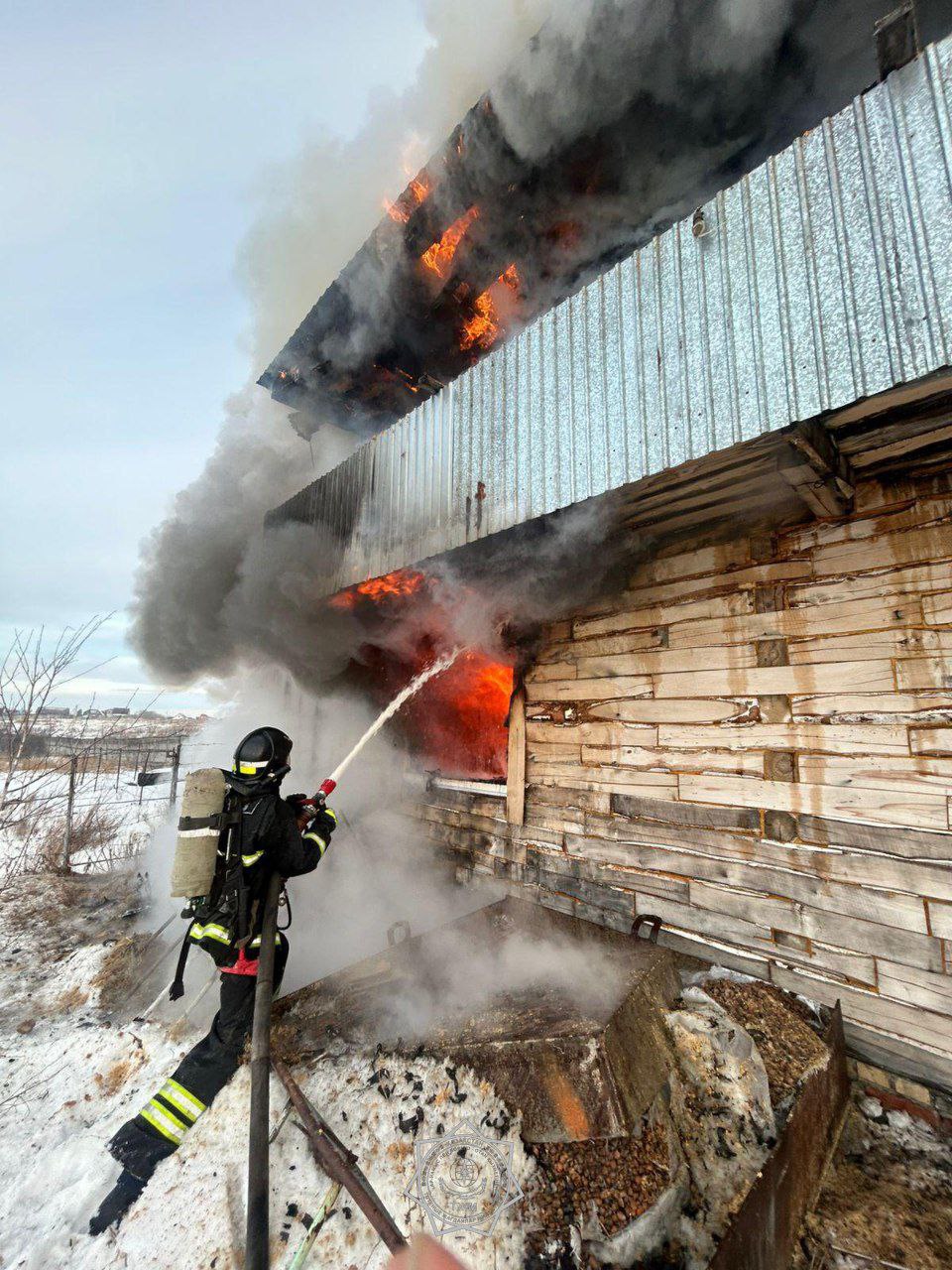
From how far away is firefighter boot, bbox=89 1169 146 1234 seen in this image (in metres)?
2.70

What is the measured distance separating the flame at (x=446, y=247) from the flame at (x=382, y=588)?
5.36 metres

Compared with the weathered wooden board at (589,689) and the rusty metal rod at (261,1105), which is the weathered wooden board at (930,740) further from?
the rusty metal rod at (261,1105)

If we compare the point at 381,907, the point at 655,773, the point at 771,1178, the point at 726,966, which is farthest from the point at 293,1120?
the point at 381,907

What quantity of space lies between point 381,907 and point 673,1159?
5.69m

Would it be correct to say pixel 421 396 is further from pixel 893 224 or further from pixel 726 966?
pixel 726 966

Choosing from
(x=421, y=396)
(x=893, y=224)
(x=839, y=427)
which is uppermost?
(x=421, y=396)

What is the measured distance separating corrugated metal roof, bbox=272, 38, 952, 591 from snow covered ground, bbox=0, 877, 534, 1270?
3916 mm

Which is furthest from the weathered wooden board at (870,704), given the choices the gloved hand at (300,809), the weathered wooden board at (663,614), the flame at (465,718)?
the flame at (465,718)

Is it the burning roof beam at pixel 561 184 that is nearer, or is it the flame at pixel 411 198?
the burning roof beam at pixel 561 184

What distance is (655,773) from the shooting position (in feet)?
14.7

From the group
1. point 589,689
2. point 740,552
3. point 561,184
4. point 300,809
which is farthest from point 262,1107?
point 561,184

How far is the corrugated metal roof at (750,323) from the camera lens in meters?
2.40

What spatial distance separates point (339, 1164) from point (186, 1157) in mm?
1102

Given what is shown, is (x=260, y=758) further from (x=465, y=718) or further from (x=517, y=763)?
(x=465, y=718)
